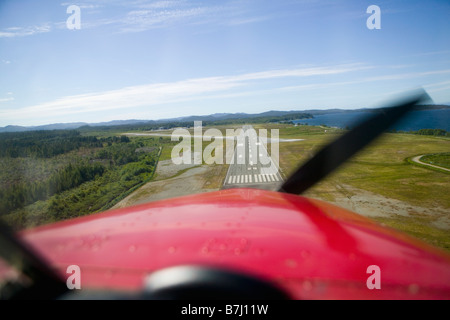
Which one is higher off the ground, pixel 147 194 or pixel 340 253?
pixel 340 253

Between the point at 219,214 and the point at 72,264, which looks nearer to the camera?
the point at 72,264

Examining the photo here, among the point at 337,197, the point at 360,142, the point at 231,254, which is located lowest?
the point at 337,197

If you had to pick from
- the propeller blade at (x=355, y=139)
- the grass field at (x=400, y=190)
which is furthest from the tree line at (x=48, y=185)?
the grass field at (x=400, y=190)

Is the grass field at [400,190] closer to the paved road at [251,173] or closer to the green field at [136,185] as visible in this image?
the green field at [136,185]

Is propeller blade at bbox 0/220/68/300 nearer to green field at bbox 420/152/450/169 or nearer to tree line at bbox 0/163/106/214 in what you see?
tree line at bbox 0/163/106/214

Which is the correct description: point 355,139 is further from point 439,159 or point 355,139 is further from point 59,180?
point 439,159

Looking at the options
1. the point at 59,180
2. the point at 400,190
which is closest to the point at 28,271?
the point at 59,180

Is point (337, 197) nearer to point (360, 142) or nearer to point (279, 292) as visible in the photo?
point (360, 142)

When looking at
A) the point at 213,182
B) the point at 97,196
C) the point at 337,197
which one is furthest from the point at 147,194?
the point at 337,197

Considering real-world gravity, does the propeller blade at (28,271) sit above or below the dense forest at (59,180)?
above
